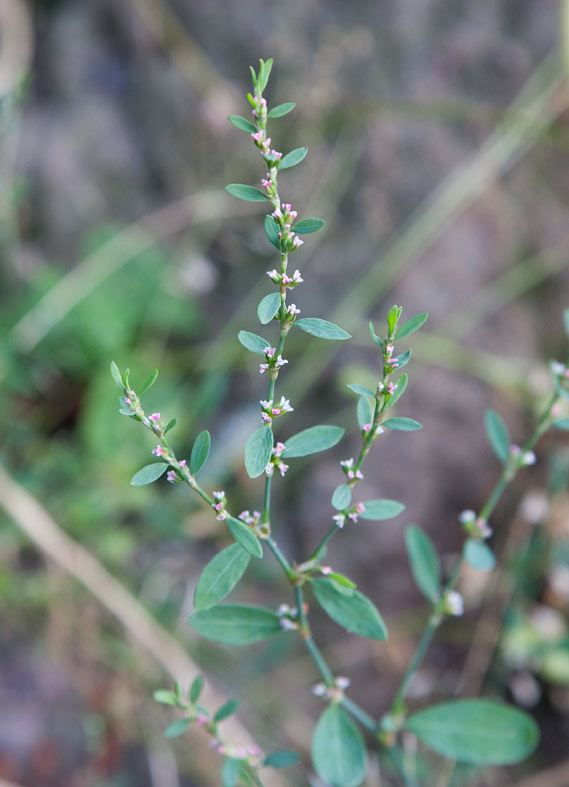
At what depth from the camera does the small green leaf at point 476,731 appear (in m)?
0.99

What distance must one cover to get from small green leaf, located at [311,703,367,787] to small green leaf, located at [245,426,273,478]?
0.46 m

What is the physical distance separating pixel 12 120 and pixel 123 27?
1.96ft

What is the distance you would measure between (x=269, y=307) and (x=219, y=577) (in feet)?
1.05

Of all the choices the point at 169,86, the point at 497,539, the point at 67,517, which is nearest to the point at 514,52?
the point at 169,86

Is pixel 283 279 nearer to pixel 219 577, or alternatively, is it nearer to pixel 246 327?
pixel 219 577

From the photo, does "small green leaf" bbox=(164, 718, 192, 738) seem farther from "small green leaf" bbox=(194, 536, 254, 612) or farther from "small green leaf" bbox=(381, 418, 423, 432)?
"small green leaf" bbox=(381, 418, 423, 432)

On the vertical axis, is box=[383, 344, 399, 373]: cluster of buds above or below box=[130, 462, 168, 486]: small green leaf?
above

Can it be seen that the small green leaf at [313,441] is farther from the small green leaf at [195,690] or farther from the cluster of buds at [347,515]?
the small green leaf at [195,690]

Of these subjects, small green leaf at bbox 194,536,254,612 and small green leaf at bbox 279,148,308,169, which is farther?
small green leaf at bbox 194,536,254,612

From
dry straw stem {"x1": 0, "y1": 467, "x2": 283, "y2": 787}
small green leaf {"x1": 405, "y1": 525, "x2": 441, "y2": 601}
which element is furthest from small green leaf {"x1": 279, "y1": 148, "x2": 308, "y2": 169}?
dry straw stem {"x1": 0, "y1": 467, "x2": 283, "y2": 787}

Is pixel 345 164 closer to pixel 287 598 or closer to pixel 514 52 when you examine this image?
pixel 514 52

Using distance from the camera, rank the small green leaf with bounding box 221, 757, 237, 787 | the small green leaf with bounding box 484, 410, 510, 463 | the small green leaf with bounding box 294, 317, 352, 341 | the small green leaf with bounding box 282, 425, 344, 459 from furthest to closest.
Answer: the small green leaf with bounding box 484, 410, 510, 463 → the small green leaf with bounding box 221, 757, 237, 787 → the small green leaf with bounding box 282, 425, 344, 459 → the small green leaf with bounding box 294, 317, 352, 341

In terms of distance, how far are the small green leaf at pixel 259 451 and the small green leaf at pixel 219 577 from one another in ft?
0.46

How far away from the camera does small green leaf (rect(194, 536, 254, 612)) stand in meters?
0.75
